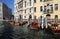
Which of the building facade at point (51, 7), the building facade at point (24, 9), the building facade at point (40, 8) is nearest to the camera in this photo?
the building facade at point (51, 7)

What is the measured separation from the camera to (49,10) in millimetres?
60938

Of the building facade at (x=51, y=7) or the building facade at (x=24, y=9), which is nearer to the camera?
the building facade at (x=51, y=7)

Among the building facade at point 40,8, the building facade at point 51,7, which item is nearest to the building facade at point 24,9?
the building facade at point 40,8

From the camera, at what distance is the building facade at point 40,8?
197ft

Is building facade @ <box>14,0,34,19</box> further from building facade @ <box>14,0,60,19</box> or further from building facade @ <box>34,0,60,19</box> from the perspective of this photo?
building facade @ <box>34,0,60,19</box>

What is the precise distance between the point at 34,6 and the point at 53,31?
35917 millimetres

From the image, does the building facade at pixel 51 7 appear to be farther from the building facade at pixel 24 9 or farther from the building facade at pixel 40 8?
the building facade at pixel 24 9

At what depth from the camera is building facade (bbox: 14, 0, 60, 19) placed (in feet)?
197

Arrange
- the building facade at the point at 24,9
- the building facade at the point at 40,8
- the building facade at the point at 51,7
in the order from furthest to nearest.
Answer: the building facade at the point at 24,9, the building facade at the point at 40,8, the building facade at the point at 51,7

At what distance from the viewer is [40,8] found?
214 ft

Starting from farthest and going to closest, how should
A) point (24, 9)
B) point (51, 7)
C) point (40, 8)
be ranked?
point (24, 9) → point (40, 8) → point (51, 7)

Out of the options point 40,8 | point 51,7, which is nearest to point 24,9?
point 40,8

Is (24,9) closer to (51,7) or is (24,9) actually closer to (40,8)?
(40,8)

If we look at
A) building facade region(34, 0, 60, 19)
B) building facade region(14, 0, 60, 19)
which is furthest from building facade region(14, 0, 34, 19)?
building facade region(34, 0, 60, 19)
